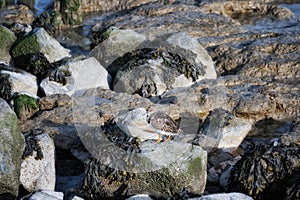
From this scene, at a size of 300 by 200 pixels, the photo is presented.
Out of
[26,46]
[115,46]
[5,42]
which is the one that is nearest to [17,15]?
[5,42]

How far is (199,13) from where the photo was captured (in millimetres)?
15344

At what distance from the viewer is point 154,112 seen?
26.1 feet

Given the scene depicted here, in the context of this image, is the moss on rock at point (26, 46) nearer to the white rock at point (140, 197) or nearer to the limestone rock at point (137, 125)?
the limestone rock at point (137, 125)

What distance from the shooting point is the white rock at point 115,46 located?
1158cm

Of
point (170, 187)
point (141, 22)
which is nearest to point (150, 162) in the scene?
point (170, 187)

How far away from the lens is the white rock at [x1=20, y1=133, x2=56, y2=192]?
7.34 m

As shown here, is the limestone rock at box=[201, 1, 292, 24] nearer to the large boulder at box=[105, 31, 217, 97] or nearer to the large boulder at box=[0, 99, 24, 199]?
the large boulder at box=[105, 31, 217, 97]

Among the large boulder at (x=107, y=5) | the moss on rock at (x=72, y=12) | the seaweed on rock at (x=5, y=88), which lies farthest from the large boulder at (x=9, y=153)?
the large boulder at (x=107, y=5)

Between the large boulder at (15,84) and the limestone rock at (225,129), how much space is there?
3.71m

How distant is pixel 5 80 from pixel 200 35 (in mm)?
5698

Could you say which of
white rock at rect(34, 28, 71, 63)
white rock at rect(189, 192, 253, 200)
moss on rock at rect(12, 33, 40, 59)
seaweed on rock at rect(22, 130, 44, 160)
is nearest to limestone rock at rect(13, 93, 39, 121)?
seaweed on rock at rect(22, 130, 44, 160)

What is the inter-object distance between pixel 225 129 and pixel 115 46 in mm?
4193

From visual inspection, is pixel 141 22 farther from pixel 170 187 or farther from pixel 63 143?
pixel 170 187

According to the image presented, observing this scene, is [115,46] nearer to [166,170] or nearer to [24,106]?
[24,106]
